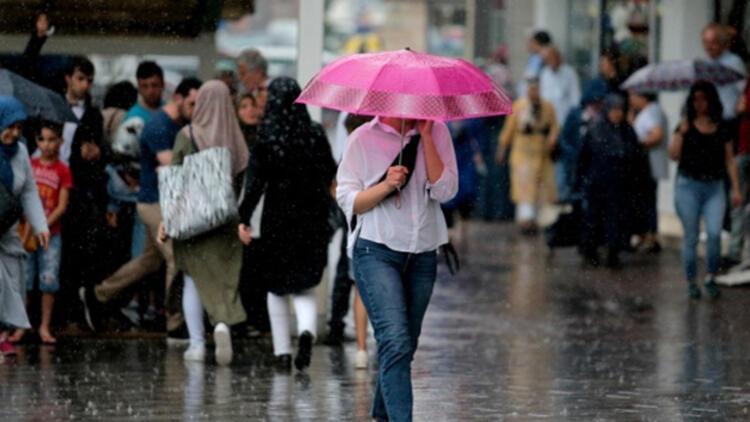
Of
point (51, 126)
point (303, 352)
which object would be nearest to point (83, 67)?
point (51, 126)

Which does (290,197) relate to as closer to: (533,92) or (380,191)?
(380,191)

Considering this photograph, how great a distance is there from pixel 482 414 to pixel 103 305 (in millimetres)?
4348

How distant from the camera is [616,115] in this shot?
20578mm

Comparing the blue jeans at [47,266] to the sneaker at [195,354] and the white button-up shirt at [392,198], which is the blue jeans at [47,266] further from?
the white button-up shirt at [392,198]

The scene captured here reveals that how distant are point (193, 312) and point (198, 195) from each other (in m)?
0.78

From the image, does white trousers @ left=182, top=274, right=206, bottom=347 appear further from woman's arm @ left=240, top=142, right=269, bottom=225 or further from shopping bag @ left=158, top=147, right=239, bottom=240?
woman's arm @ left=240, top=142, right=269, bottom=225

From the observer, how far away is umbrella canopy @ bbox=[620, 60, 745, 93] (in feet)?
62.8

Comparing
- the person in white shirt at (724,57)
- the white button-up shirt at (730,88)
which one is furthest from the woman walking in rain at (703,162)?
the person in white shirt at (724,57)

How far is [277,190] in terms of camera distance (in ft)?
39.8

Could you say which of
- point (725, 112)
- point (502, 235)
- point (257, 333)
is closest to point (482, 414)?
point (257, 333)

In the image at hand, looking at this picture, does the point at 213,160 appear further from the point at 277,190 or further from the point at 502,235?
the point at 502,235

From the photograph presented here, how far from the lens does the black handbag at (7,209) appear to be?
12.1m

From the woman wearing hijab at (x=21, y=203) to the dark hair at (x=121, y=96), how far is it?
2194mm

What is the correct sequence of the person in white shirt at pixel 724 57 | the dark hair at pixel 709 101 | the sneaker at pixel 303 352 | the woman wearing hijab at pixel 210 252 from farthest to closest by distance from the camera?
the person in white shirt at pixel 724 57 → the dark hair at pixel 709 101 → the woman wearing hijab at pixel 210 252 → the sneaker at pixel 303 352
